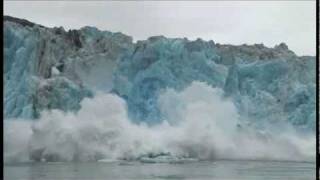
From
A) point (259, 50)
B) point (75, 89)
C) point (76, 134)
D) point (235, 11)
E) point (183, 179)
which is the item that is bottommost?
point (183, 179)

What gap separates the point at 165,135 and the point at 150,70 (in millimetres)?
440

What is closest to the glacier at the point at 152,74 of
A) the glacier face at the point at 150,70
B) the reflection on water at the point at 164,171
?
the glacier face at the point at 150,70

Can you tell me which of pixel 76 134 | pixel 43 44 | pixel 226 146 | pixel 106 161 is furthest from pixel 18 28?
pixel 226 146

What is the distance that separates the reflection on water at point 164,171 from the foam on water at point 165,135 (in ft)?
0.15

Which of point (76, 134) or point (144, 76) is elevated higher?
point (144, 76)

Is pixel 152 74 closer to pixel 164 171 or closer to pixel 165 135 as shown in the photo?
pixel 165 135

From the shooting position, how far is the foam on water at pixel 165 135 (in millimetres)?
3834

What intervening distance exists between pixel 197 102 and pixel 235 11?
0.64 m

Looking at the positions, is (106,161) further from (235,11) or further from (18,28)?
(235,11)

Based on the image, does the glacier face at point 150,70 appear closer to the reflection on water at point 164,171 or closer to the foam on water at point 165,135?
the foam on water at point 165,135

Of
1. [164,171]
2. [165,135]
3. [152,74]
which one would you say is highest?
[152,74]

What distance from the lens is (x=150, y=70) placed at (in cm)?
394

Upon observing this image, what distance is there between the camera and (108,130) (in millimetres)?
3869

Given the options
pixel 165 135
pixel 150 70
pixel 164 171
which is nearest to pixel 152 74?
pixel 150 70
